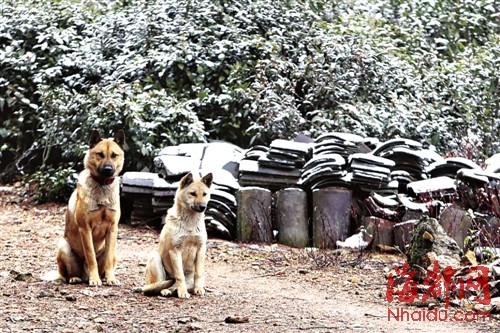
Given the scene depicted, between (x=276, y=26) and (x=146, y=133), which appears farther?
(x=276, y=26)

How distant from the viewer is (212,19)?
1439 cm

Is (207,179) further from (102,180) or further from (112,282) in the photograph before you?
(112,282)

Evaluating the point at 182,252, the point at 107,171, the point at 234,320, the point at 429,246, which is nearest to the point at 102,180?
the point at 107,171

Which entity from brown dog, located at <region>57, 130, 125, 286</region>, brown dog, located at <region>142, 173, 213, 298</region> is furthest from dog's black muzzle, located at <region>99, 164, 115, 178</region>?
brown dog, located at <region>142, 173, 213, 298</region>

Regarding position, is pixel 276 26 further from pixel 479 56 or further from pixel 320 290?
pixel 320 290

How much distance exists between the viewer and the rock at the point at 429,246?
7.69 meters

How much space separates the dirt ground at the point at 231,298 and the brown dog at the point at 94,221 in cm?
22

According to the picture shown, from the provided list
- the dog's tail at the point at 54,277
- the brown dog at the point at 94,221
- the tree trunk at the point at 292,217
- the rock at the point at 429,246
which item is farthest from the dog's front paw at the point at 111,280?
the tree trunk at the point at 292,217

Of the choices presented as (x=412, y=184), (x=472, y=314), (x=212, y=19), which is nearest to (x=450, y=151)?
(x=412, y=184)

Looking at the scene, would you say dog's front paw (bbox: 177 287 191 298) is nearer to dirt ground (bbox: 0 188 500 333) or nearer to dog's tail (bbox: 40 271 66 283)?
dirt ground (bbox: 0 188 500 333)

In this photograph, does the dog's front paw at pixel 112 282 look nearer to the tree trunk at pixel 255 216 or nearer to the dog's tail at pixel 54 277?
the dog's tail at pixel 54 277

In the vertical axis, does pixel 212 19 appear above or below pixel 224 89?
above

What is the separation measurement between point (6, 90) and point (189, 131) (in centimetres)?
450

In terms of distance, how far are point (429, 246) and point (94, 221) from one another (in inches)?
116
